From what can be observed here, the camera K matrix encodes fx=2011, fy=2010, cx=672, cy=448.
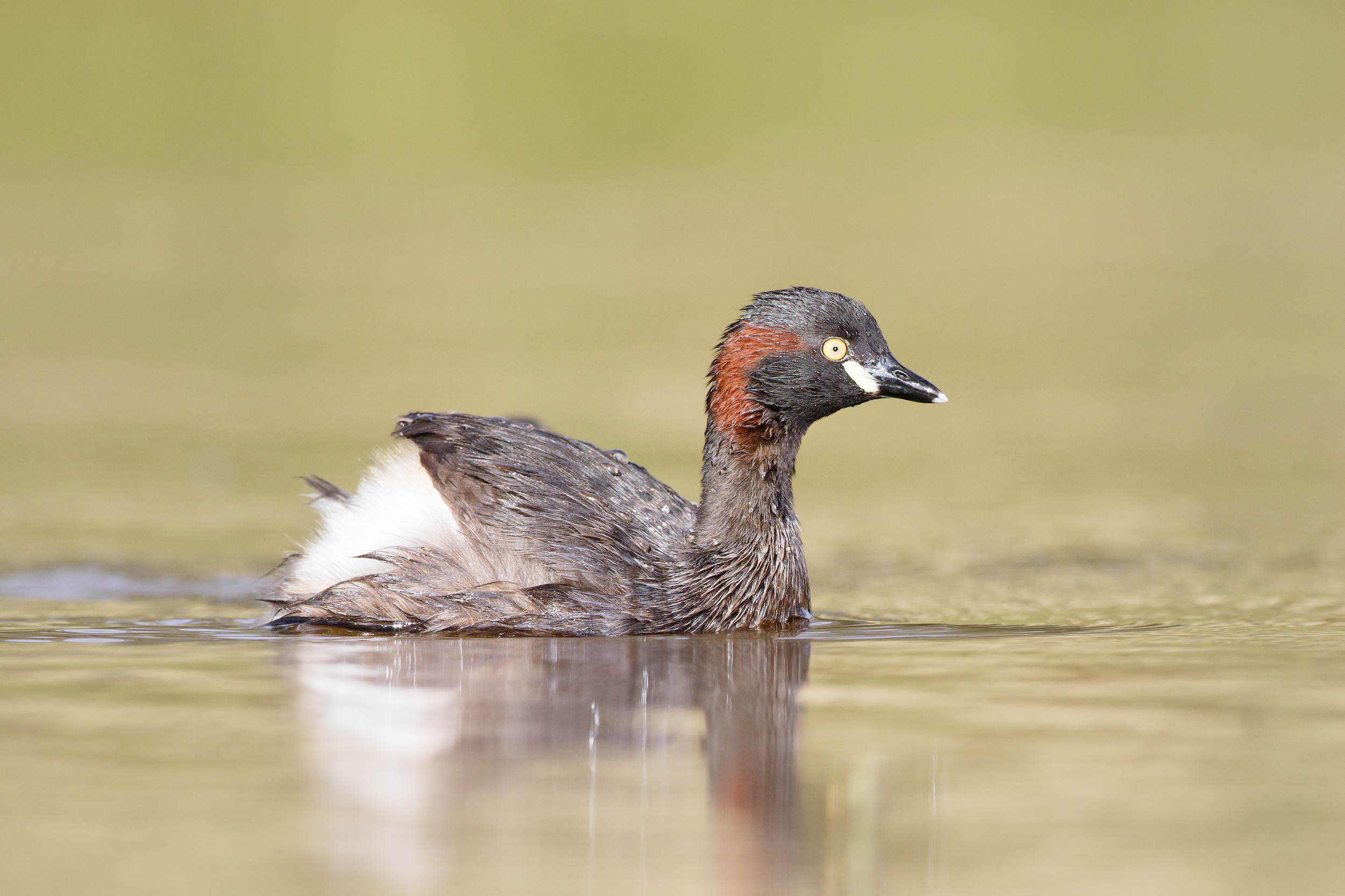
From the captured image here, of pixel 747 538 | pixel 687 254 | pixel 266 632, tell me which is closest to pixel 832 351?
pixel 747 538

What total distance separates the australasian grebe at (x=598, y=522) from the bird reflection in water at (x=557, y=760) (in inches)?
8.6

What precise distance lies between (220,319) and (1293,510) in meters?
10.8

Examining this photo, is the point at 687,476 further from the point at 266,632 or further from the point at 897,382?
the point at 266,632

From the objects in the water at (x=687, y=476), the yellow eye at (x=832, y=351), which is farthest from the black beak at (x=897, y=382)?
the water at (x=687, y=476)

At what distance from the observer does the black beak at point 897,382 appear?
870cm

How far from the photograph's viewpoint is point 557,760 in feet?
20.1

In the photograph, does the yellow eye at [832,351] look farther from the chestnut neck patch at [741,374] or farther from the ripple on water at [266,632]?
the ripple on water at [266,632]

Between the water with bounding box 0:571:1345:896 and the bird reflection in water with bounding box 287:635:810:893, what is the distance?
1 cm

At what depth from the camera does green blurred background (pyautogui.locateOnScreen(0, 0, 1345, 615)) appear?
11547mm

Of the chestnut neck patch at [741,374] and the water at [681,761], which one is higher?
the chestnut neck patch at [741,374]

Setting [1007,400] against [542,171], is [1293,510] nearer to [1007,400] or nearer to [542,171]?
[1007,400]

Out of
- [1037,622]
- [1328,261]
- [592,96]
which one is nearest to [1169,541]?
[1037,622]

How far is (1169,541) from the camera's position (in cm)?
1030

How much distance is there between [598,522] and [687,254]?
50.6 feet
